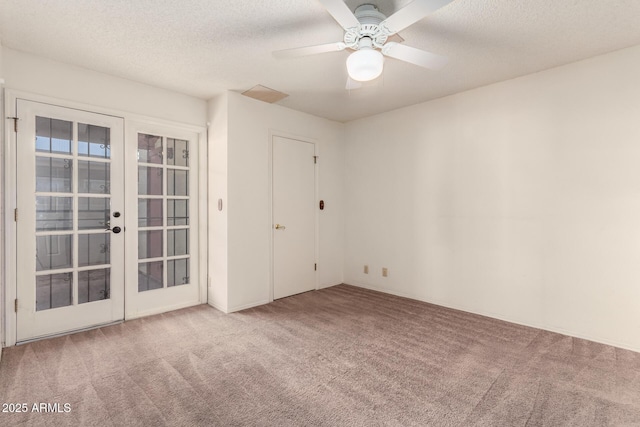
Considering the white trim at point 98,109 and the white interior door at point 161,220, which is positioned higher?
the white trim at point 98,109

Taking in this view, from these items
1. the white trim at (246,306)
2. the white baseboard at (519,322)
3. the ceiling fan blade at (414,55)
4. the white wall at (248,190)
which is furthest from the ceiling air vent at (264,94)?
the white baseboard at (519,322)

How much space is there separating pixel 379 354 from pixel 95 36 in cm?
341

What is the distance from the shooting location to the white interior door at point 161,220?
3.36 meters

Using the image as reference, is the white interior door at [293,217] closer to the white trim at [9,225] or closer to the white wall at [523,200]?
the white wall at [523,200]

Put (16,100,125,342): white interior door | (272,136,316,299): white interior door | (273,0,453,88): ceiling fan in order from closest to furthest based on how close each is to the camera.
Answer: (273,0,453,88): ceiling fan
(16,100,125,342): white interior door
(272,136,316,299): white interior door

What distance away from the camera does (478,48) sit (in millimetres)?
2637

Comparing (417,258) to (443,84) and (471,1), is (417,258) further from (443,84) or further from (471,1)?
(471,1)

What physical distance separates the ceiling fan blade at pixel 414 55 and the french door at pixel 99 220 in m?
2.66

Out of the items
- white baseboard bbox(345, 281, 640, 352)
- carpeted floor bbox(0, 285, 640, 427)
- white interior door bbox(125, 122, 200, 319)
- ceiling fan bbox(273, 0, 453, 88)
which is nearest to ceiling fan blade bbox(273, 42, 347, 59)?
ceiling fan bbox(273, 0, 453, 88)

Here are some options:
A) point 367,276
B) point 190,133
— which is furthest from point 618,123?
point 190,133

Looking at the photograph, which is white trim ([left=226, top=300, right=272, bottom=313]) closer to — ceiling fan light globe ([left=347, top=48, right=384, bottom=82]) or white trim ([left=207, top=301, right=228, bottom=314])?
white trim ([left=207, top=301, right=228, bottom=314])

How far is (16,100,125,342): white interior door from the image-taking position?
2.77m

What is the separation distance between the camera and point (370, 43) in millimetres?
2062

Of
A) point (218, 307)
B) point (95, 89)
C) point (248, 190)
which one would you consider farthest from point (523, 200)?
point (95, 89)
